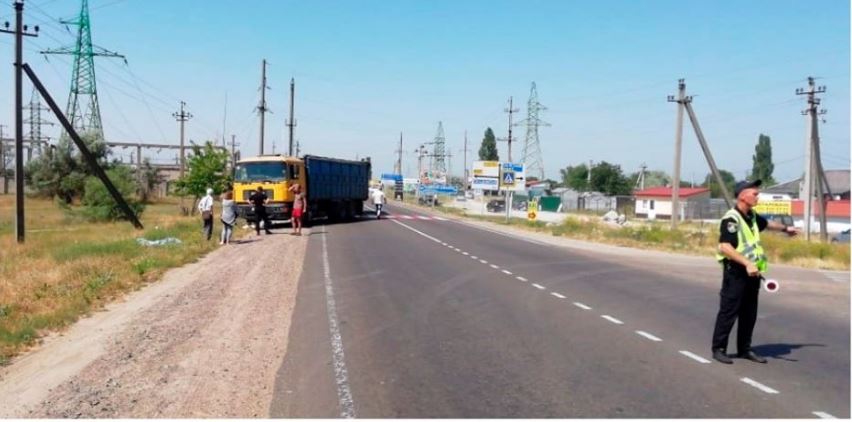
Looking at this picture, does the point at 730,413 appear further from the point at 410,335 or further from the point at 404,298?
the point at 404,298

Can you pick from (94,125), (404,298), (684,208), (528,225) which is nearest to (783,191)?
(684,208)

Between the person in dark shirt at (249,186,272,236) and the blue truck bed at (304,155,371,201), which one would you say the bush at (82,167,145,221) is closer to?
the blue truck bed at (304,155,371,201)

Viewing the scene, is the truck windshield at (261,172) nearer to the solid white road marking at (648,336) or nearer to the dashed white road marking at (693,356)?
the solid white road marking at (648,336)

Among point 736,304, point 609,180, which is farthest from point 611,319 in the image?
point 609,180

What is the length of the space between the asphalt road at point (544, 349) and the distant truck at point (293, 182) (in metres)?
15.9

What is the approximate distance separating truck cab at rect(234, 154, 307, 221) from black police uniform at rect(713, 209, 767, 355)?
25.7 metres

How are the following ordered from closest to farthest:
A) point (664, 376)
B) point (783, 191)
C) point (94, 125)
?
point (664, 376), point (94, 125), point (783, 191)

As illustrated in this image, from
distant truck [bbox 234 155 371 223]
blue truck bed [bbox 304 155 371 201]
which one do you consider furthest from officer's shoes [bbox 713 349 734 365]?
blue truck bed [bbox 304 155 371 201]

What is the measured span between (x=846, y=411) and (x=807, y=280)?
13470mm

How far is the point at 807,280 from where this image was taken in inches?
724

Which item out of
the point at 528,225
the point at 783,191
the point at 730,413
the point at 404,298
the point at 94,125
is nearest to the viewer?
the point at 730,413

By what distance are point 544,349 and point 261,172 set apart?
25790 mm

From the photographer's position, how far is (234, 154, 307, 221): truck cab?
32.2 metres

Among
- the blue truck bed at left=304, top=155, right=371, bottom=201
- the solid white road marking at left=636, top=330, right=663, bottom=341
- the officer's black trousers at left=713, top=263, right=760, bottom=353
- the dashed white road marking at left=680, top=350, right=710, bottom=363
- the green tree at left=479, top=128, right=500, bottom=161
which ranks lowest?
the solid white road marking at left=636, top=330, right=663, bottom=341
